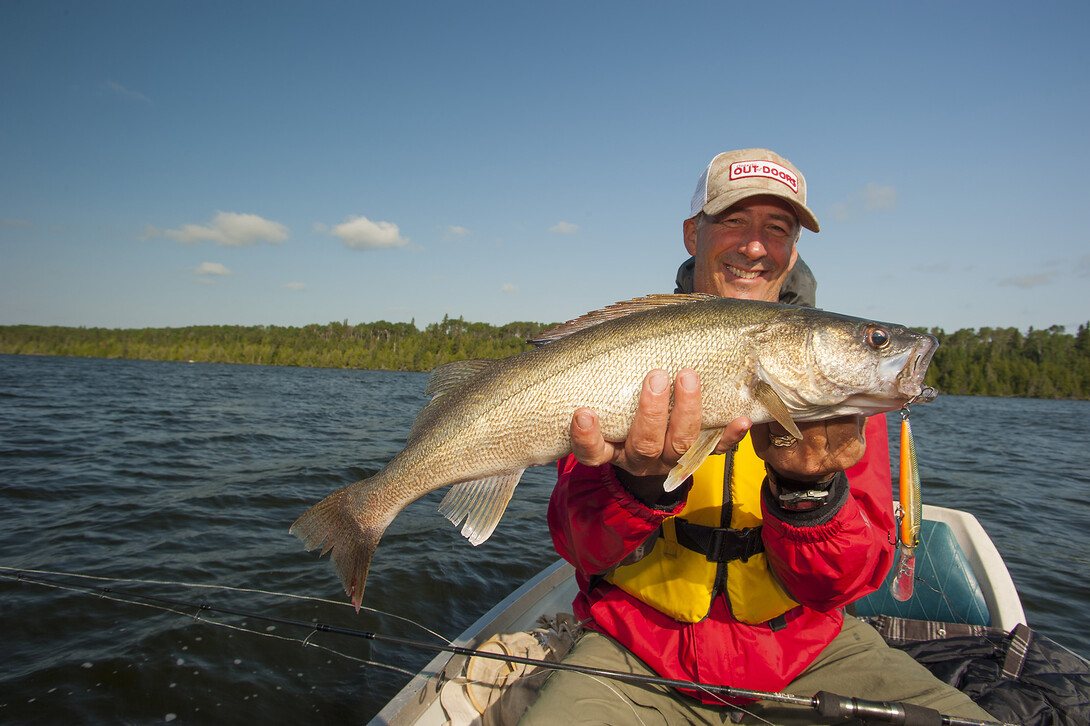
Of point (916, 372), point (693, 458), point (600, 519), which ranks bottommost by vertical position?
point (600, 519)


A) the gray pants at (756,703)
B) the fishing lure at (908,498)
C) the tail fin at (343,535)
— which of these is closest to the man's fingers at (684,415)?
the gray pants at (756,703)

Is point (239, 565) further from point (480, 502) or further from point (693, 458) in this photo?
point (693, 458)

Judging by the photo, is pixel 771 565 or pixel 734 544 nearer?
pixel 771 565

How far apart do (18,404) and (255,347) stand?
275 feet

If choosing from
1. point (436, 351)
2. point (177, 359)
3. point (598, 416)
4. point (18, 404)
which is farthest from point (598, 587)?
point (177, 359)

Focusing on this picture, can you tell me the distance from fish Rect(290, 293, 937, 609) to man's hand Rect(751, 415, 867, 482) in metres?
0.06

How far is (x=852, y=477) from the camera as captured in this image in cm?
282

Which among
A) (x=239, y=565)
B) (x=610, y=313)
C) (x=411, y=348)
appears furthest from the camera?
(x=411, y=348)

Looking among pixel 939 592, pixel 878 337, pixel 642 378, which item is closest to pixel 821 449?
pixel 878 337

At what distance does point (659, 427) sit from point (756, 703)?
1557mm

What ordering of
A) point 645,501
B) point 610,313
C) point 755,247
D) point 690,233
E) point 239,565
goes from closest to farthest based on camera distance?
point 645,501 < point 610,313 < point 755,247 < point 690,233 < point 239,565

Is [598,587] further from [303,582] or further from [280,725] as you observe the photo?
[303,582]

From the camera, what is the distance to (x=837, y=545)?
2.37 meters

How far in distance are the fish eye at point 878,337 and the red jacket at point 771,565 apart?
2.29ft
